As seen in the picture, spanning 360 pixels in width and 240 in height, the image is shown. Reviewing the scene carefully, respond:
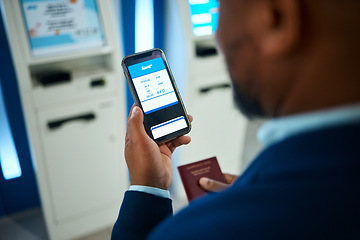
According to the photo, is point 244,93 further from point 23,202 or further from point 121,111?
point 23,202

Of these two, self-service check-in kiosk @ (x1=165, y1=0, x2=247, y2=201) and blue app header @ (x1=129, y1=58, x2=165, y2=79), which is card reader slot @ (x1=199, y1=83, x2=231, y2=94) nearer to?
self-service check-in kiosk @ (x1=165, y1=0, x2=247, y2=201)

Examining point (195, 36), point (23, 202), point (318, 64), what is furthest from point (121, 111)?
point (318, 64)

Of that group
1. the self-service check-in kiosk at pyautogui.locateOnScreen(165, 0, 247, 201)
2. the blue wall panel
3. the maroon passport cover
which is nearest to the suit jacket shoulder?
the maroon passport cover

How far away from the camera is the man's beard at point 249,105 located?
51cm

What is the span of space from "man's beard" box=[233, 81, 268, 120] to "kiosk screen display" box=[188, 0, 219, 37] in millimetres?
1450

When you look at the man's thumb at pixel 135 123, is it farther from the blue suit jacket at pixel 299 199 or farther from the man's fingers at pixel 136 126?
the blue suit jacket at pixel 299 199

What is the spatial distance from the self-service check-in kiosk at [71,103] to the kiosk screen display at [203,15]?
0.49 m

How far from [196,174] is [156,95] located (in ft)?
1.15

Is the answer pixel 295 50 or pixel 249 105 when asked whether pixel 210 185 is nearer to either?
pixel 249 105

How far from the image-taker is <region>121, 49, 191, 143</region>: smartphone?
3.25 feet

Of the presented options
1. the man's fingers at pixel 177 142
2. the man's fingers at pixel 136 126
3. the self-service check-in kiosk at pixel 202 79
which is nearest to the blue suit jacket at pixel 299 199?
the man's fingers at pixel 136 126

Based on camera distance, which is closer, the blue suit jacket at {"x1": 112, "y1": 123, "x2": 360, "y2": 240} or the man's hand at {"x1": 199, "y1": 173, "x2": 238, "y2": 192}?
the blue suit jacket at {"x1": 112, "y1": 123, "x2": 360, "y2": 240}

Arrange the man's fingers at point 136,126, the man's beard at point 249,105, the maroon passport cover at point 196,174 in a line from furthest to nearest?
the man's fingers at point 136,126 → the maroon passport cover at point 196,174 → the man's beard at point 249,105

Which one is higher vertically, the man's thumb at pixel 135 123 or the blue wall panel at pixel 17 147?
the man's thumb at pixel 135 123
